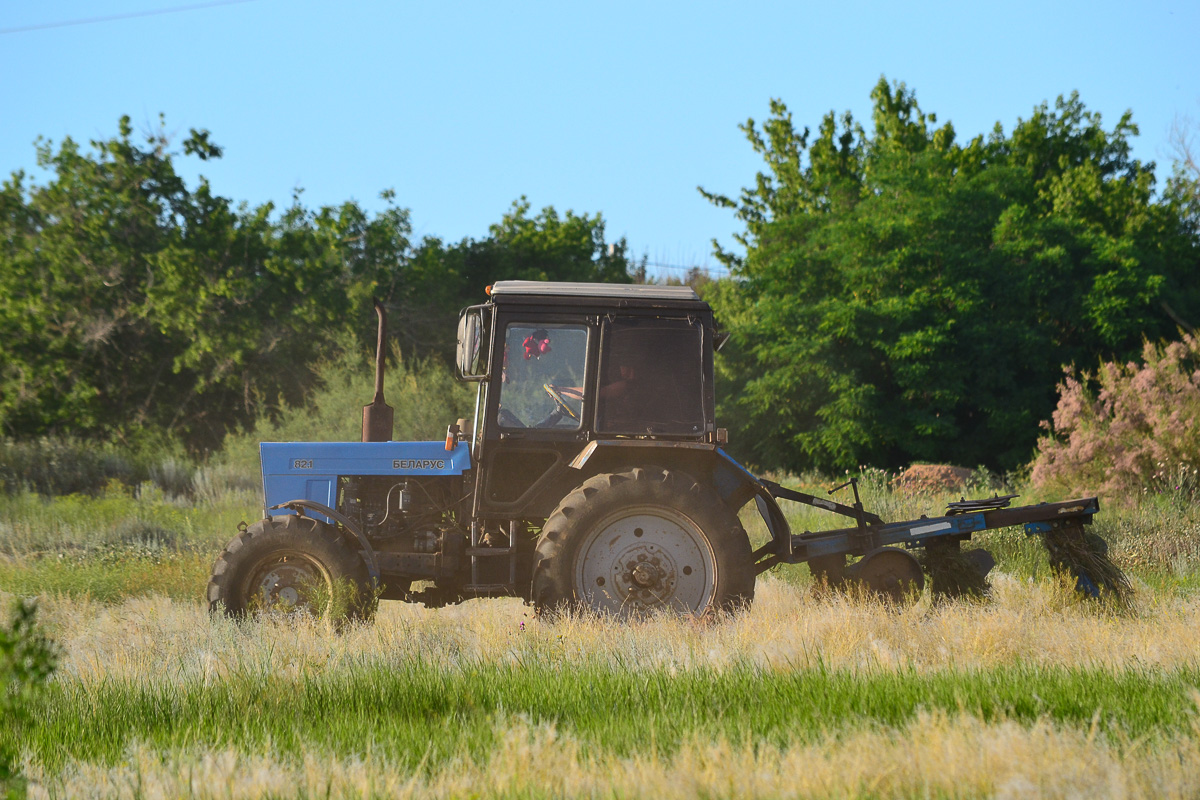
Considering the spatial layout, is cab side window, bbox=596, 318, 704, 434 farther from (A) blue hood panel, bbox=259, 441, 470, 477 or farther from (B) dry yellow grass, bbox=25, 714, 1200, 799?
(B) dry yellow grass, bbox=25, 714, 1200, 799

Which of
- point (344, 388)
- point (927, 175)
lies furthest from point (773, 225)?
point (344, 388)

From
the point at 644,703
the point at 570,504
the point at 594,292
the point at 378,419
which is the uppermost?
the point at 594,292

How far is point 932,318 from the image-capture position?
23.5m

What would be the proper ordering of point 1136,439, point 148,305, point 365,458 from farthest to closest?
1. point 148,305
2. point 1136,439
3. point 365,458

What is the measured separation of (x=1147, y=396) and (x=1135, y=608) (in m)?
7.31

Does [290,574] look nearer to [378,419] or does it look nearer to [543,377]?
[378,419]

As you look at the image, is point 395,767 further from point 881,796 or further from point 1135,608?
point 1135,608

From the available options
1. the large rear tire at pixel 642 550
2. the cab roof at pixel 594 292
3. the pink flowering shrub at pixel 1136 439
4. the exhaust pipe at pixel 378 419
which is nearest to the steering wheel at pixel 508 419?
the large rear tire at pixel 642 550

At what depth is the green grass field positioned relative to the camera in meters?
Answer: 3.52

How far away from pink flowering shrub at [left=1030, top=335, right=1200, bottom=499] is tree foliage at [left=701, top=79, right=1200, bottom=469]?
8.36m

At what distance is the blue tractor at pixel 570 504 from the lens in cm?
627

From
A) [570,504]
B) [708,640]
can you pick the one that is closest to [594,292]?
[570,504]

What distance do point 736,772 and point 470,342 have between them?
3.41 meters

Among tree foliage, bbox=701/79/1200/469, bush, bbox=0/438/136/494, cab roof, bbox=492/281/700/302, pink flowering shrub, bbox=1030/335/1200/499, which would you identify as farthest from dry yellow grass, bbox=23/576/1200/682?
tree foliage, bbox=701/79/1200/469
